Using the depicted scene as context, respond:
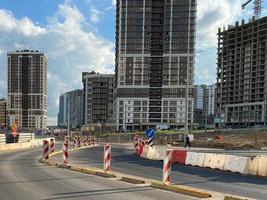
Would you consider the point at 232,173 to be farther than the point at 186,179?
Yes

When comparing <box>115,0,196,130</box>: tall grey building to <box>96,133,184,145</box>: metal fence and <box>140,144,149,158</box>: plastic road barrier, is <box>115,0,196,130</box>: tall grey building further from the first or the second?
<box>140,144,149,158</box>: plastic road barrier

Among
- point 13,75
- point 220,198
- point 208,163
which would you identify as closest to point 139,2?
point 13,75

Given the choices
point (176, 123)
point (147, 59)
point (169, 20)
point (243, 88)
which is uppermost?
point (169, 20)

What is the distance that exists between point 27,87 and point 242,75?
255 feet

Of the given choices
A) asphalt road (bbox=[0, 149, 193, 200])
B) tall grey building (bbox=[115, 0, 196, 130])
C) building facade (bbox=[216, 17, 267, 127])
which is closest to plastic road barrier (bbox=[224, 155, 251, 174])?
asphalt road (bbox=[0, 149, 193, 200])

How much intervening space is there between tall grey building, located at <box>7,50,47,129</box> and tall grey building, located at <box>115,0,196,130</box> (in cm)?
3000

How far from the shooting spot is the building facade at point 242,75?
165 metres

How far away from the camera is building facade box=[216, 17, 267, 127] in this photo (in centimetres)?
16475

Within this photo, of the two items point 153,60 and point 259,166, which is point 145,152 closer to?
point 259,166

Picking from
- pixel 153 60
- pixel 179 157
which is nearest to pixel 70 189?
pixel 179 157

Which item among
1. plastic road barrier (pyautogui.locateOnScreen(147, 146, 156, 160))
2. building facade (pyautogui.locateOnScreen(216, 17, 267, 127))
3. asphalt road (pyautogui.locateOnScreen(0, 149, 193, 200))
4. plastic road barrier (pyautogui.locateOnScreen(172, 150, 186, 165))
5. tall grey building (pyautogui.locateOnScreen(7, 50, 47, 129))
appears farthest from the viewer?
building facade (pyautogui.locateOnScreen(216, 17, 267, 127))

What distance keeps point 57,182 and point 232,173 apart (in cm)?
908

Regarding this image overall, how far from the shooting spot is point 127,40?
606ft

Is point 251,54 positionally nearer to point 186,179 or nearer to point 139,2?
point 139,2
